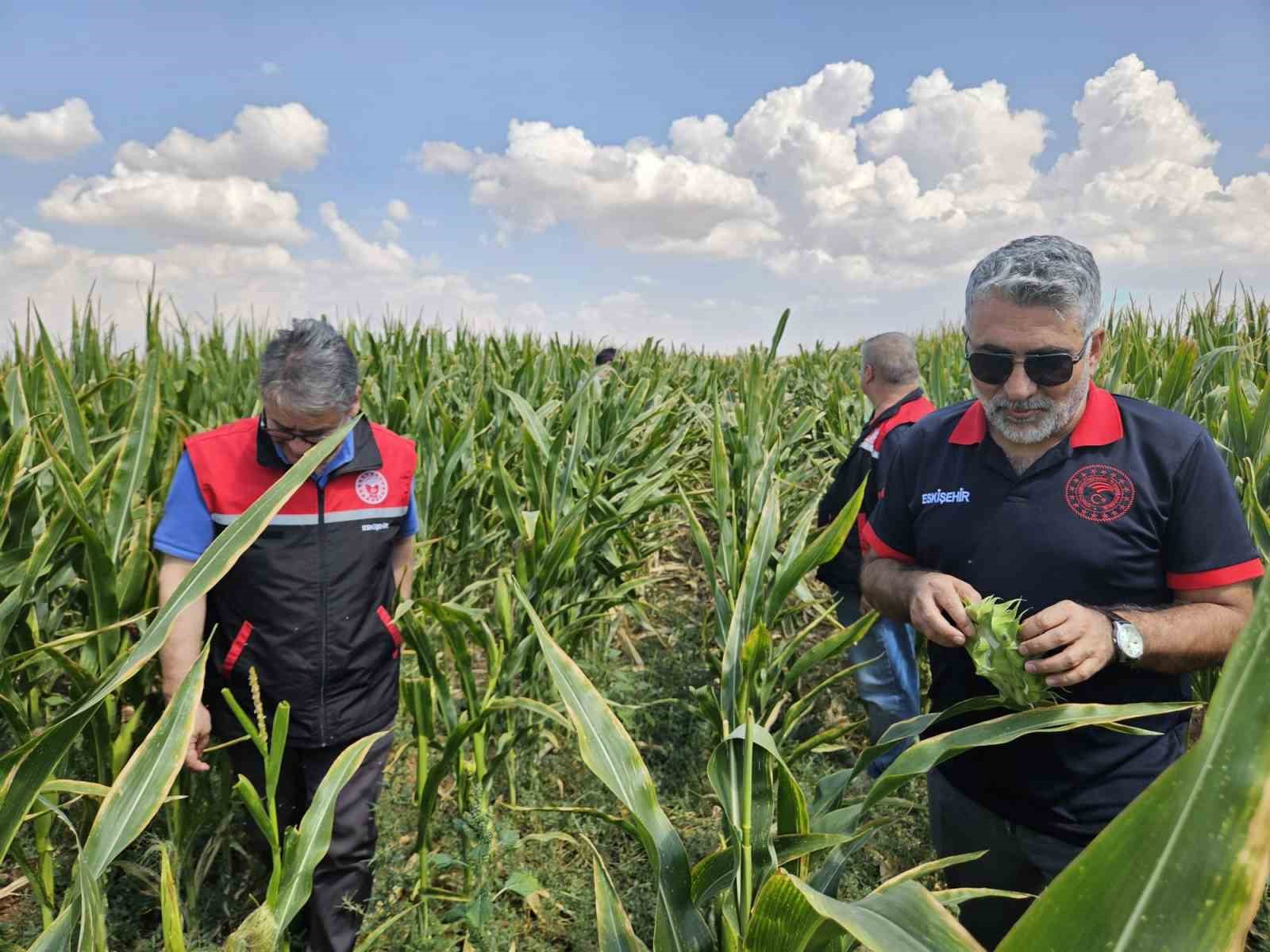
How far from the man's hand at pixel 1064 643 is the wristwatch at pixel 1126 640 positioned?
84mm

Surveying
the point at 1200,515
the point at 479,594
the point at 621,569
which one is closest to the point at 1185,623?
the point at 1200,515

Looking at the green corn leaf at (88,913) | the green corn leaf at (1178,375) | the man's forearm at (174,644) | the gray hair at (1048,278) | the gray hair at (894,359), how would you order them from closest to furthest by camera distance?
the green corn leaf at (88,913) < the gray hair at (1048,278) < the man's forearm at (174,644) < the green corn leaf at (1178,375) < the gray hair at (894,359)

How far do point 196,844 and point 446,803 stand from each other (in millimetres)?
771

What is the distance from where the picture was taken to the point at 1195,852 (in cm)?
37

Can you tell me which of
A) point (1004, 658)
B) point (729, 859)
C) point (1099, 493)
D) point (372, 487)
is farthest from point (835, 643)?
point (372, 487)

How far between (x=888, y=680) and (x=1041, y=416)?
1874mm

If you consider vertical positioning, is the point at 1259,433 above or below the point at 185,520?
above

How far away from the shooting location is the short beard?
153cm

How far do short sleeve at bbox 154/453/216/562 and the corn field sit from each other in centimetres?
9

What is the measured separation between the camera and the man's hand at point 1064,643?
1.25 meters

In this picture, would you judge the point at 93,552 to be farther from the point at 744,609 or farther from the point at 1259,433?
the point at 1259,433

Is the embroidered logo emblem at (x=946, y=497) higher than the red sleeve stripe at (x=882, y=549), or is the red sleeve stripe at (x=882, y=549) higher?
the embroidered logo emblem at (x=946, y=497)

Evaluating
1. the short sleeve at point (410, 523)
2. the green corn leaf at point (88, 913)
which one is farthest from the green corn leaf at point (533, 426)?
the green corn leaf at point (88, 913)

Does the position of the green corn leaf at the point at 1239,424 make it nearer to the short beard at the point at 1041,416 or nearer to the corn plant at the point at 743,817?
the short beard at the point at 1041,416
